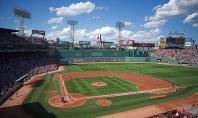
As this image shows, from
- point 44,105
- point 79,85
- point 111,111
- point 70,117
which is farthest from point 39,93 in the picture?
point 111,111

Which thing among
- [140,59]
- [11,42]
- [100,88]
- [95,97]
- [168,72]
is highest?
[11,42]

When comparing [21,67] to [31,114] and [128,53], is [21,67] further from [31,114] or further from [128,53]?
[128,53]

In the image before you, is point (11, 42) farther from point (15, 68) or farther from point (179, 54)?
point (179, 54)

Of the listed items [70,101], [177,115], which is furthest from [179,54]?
[70,101]

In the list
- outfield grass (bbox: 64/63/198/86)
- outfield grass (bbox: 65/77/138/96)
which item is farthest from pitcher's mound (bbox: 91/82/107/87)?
outfield grass (bbox: 64/63/198/86)

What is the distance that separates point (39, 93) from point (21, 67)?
1846cm

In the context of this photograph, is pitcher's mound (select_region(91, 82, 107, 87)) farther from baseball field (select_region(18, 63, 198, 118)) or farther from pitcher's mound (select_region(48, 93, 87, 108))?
pitcher's mound (select_region(48, 93, 87, 108))

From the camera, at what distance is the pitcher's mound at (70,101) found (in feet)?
73.9

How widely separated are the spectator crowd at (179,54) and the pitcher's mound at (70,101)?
184 ft

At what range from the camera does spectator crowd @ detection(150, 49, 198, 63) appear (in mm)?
70419

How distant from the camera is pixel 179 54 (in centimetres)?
7669

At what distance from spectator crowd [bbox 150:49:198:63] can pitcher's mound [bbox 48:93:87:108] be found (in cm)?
5616

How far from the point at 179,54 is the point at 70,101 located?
215 feet

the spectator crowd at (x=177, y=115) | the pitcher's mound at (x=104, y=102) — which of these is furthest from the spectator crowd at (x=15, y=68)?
the spectator crowd at (x=177, y=115)
